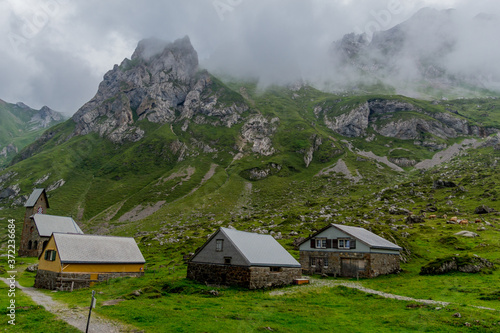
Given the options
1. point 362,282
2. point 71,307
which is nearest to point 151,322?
point 71,307

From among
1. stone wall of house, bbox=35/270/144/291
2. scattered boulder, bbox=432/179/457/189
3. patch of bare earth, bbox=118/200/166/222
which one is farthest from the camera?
patch of bare earth, bbox=118/200/166/222

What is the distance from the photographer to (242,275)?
118 ft

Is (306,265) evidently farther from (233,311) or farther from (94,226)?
(94,226)

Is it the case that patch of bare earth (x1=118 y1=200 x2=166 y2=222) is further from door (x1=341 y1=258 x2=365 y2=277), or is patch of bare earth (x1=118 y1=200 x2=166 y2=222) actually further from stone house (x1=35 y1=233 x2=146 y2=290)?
door (x1=341 y1=258 x2=365 y2=277)

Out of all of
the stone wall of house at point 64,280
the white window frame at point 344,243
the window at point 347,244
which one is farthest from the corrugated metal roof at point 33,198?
the window at point 347,244

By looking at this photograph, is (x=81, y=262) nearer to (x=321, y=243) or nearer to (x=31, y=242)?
(x=321, y=243)

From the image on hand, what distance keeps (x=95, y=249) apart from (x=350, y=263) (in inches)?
1580

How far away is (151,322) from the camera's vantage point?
2161cm

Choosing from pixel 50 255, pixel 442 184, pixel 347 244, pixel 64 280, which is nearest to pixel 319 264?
pixel 347 244

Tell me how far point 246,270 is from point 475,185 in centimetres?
14635

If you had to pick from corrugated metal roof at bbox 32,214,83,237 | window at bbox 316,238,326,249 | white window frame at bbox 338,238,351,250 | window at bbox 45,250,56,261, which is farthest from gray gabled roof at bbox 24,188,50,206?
white window frame at bbox 338,238,351,250

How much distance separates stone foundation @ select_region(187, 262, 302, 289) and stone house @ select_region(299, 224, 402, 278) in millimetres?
10205

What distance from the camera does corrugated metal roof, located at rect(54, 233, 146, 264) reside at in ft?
134

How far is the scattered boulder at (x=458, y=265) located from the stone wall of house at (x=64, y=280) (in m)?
48.5
